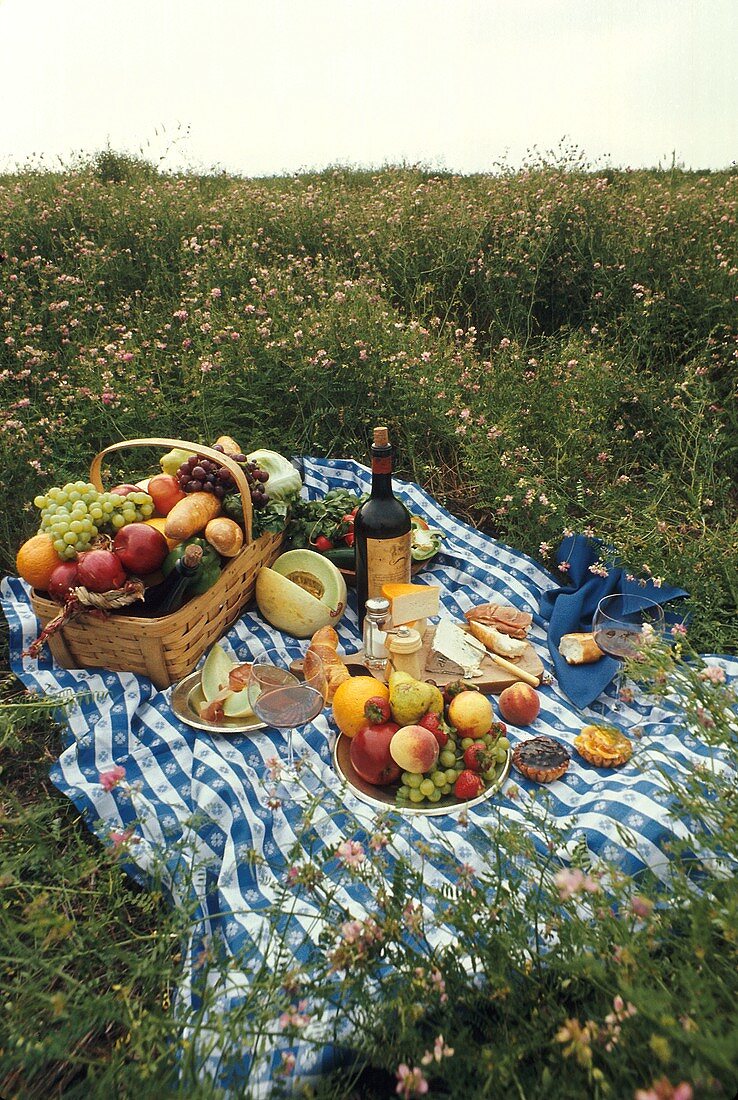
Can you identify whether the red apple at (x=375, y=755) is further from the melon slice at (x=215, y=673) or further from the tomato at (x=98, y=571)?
the tomato at (x=98, y=571)

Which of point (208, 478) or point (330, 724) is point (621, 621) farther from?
point (208, 478)

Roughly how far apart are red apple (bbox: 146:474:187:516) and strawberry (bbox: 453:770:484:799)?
1517mm

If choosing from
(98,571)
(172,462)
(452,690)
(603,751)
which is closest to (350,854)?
(452,690)

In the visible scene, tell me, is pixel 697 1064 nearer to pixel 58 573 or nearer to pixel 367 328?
pixel 58 573

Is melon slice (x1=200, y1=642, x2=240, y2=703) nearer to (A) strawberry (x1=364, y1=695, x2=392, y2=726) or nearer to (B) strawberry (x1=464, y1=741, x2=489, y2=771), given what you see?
(A) strawberry (x1=364, y1=695, x2=392, y2=726)

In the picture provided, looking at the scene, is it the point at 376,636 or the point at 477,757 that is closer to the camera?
the point at 477,757

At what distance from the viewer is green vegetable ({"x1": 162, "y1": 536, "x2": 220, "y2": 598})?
2.53 meters

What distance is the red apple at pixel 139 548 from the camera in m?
2.45

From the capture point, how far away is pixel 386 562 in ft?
9.05

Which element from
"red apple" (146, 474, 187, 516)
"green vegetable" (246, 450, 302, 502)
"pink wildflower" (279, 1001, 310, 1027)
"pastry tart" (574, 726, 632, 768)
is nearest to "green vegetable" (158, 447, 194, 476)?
"red apple" (146, 474, 187, 516)

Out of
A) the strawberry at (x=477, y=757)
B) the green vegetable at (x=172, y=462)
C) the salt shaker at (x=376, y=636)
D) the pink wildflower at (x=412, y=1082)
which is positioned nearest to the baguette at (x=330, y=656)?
the salt shaker at (x=376, y=636)

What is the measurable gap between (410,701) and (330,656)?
0.60 meters

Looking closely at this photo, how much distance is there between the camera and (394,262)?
20.4ft

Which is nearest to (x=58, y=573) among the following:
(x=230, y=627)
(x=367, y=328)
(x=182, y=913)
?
(x=230, y=627)
